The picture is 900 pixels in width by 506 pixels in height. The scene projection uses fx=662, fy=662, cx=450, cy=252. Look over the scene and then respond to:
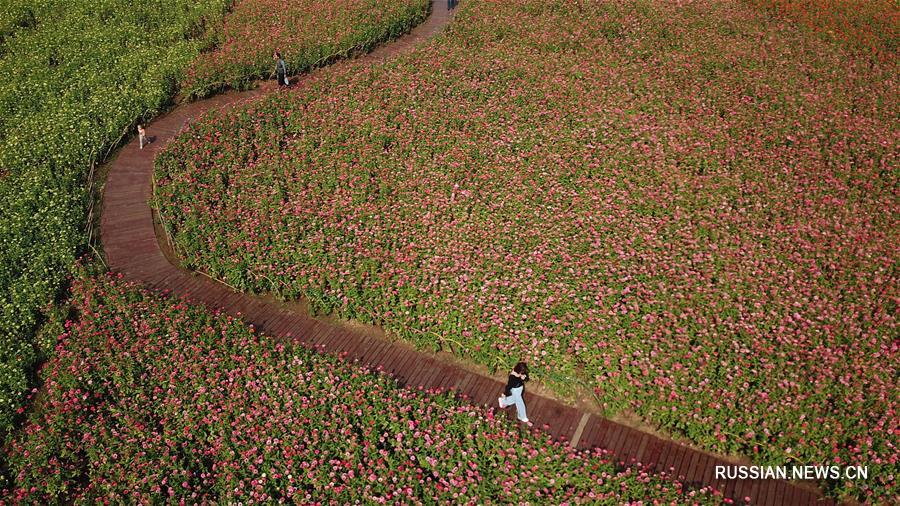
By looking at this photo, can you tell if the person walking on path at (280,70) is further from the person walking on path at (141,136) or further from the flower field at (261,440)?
the flower field at (261,440)

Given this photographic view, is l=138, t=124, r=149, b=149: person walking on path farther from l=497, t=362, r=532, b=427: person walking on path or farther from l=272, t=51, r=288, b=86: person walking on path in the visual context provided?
l=497, t=362, r=532, b=427: person walking on path

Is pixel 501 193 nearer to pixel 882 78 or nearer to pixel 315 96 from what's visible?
pixel 315 96

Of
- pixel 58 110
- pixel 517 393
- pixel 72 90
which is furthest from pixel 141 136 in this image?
pixel 517 393

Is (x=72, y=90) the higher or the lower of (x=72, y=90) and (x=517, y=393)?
the higher

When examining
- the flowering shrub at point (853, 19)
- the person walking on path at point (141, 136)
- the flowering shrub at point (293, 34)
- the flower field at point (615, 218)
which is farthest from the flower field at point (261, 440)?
the flowering shrub at point (853, 19)

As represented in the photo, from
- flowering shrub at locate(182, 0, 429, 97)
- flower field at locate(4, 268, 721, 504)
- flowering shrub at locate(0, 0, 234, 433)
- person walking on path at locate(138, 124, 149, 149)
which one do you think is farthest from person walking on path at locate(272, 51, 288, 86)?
flower field at locate(4, 268, 721, 504)

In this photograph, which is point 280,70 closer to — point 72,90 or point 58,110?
point 72,90

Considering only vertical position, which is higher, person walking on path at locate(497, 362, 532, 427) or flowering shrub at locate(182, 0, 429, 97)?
flowering shrub at locate(182, 0, 429, 97)
